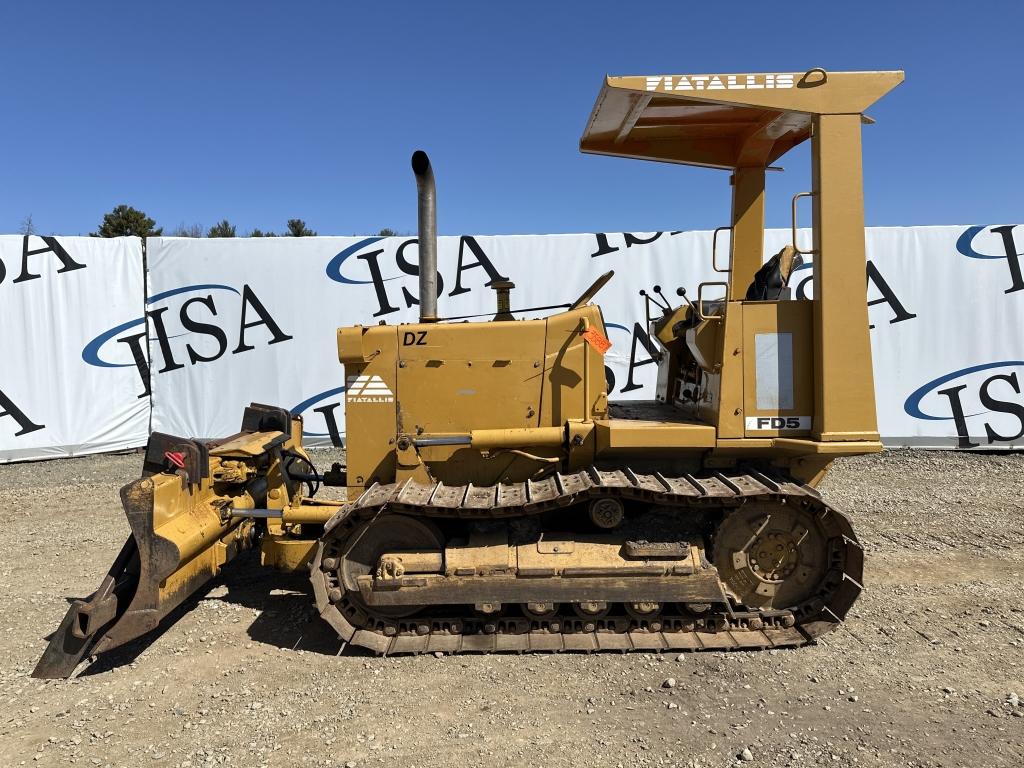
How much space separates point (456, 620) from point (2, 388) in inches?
416

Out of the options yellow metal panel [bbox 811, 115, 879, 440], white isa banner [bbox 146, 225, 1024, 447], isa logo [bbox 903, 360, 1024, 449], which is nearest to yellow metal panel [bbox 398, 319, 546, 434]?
yellow metal panel [bbox 811, 115, 879, 440]

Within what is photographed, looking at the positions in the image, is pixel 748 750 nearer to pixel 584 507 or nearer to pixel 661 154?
pixel 584 507

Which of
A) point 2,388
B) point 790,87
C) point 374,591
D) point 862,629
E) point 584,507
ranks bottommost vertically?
point 862,629

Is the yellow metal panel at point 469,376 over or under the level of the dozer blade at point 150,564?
over

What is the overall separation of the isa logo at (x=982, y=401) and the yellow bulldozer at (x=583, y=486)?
787 centimetres

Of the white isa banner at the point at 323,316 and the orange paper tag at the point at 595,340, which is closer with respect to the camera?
the orange paper tag at the point at 595,340

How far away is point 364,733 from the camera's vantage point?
3281mm

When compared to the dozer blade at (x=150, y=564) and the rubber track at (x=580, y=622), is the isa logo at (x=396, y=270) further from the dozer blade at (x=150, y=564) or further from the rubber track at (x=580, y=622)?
the rubber track at (x=580, y=622)

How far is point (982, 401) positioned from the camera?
1062 centimetres

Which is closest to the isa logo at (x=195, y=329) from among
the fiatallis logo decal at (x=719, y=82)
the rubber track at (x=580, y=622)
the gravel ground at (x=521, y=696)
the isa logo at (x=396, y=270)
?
the isa logo at (x=396, y=270)

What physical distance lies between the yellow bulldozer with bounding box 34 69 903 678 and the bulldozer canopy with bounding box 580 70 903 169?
20 mm

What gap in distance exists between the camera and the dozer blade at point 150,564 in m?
3.86

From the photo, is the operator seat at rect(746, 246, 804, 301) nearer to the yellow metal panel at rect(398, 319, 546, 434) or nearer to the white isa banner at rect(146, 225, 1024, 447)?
the yellow metal panel at rect(398, 319, 546, 434)

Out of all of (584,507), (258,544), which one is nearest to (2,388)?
(258,544)
